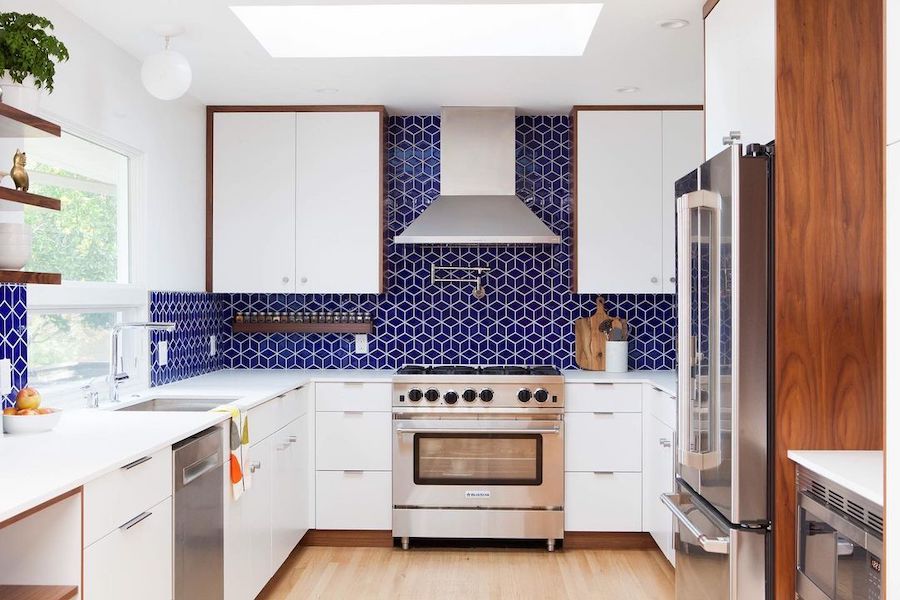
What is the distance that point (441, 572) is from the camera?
12.4 ft

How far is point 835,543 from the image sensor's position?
184 centimetres

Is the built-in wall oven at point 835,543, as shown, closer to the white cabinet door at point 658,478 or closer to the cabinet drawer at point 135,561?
the white cabinet door at point 658,478

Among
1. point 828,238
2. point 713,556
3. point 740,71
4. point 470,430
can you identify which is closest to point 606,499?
point 470,430

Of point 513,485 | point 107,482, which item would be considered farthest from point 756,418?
point 513,485

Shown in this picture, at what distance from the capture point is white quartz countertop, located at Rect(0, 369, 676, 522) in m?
1.75

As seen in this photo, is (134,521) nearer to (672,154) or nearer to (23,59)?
(23,59)

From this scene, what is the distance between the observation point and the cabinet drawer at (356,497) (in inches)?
163

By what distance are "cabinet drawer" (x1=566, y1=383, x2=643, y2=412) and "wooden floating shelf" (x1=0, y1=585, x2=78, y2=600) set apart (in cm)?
276

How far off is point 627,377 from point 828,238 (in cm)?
214

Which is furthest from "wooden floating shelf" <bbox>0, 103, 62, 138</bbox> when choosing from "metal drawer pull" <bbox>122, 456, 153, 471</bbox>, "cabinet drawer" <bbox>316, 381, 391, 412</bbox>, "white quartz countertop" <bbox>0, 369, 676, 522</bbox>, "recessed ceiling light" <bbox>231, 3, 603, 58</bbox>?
"cabinet drawer" <bbox>316, 381, 391, 412</bbox>

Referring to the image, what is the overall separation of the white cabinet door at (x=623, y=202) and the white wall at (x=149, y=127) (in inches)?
83.7

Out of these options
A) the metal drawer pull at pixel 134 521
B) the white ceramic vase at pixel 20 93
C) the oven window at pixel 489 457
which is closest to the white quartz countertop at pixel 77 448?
the metal drawer pull at pixel 134 521
